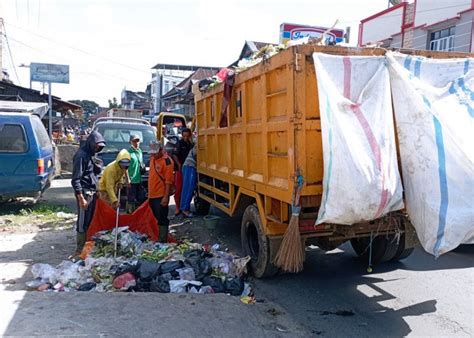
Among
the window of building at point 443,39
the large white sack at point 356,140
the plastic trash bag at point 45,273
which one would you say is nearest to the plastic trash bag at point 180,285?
the plastic trash bag at point 45,273

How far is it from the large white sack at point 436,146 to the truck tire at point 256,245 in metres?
1.61

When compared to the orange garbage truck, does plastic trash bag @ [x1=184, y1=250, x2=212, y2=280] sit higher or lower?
lower

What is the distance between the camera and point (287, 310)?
13.6 ft

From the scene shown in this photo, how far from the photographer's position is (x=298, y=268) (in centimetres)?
409

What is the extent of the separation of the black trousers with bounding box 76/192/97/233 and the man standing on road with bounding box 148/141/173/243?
85 centimetres

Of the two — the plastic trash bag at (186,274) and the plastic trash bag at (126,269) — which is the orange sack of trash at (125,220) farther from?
the plastic trash bag at (186,274)

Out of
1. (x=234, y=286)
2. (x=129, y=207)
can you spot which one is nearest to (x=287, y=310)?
(x=234, y=286)

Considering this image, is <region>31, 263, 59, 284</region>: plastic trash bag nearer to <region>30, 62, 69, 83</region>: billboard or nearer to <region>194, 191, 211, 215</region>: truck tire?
<region>194, 191, 211, 215</region>: truck tire

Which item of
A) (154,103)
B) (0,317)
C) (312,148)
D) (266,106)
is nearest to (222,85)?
(266,106)

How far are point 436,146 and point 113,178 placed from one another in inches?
160

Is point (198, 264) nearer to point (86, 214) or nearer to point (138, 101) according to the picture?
point (86, 214)

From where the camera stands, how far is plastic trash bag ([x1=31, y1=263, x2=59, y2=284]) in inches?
179

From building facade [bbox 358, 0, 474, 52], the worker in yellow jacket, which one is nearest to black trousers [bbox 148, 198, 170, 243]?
the worker in yellow jacket

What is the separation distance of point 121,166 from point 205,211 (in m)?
2.93
